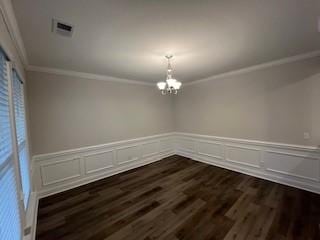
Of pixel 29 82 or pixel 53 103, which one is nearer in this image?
pixel 29 82

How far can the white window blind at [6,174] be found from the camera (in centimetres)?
102

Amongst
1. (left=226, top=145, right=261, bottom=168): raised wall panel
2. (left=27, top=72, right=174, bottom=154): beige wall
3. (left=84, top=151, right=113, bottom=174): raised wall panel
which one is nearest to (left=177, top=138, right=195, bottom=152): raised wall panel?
(left=27, top=72, right=174, bottom=154): beige wall

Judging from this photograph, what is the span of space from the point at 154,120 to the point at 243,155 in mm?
2614

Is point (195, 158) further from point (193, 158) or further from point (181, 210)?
point (181, 210)

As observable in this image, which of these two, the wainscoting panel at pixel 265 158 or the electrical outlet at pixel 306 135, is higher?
the electrical outlet at pixel 306 135

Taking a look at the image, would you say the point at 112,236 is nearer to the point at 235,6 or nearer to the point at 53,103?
the point at 53,103

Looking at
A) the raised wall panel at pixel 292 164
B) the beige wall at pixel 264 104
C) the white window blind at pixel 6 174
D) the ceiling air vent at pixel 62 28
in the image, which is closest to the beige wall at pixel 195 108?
the beige wall at pixel 264 104

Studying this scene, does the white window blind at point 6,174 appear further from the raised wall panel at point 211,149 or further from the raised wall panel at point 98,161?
the raised wall panel at point 211,149

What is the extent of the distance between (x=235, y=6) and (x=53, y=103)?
3337 mm

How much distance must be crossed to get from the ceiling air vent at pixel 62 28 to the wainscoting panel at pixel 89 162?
233 centimetres

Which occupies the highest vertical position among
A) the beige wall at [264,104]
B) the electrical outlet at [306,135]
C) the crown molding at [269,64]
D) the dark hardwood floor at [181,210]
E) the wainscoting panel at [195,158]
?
the crown molding at [269,64]

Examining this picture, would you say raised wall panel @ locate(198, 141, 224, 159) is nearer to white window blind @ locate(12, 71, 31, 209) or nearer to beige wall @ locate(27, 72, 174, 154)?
beige wall @ locate(27, 72, 174, 154)

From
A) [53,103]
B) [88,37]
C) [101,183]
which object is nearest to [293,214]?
[101,183]

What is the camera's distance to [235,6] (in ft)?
4.66
